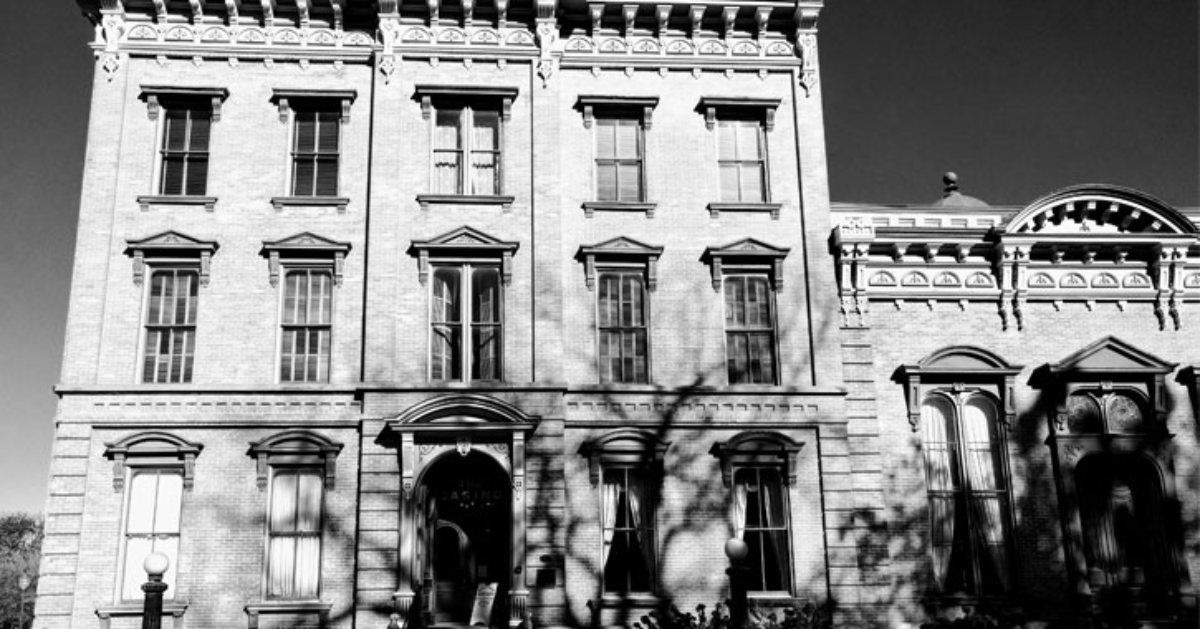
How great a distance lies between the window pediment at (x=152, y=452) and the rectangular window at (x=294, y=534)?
145 centimetres

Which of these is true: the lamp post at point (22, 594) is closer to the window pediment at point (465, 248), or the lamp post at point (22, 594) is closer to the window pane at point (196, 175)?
the window pane at point (196, 175)

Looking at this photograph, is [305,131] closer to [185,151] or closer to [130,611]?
[185,151]

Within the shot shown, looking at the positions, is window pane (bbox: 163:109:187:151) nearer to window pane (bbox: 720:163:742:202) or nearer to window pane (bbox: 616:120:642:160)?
window pane (bbox: 616:120:642:160)

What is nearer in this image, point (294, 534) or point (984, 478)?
point (294, 534)

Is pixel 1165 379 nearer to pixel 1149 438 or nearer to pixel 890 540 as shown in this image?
pixel 1149 438

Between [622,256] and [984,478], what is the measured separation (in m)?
8.23

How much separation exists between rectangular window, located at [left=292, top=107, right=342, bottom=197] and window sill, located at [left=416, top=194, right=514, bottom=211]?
183cm

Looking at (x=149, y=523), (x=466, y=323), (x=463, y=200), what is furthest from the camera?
(x=463, y=200)

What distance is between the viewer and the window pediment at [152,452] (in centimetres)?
1861

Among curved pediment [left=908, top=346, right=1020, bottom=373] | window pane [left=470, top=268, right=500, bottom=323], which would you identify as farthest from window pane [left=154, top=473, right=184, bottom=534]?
curved pediment [left=908, top=346, right=1020, bottom=373]

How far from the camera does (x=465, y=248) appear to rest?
20016mm

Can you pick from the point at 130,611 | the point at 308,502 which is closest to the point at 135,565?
the point at 130,611

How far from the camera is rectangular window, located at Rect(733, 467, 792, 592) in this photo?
19406mm

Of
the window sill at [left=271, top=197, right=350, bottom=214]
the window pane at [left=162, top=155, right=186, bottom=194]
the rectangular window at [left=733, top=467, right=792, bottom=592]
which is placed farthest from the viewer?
the window pane at [left=162, top=155, right=186, bottom=194]
